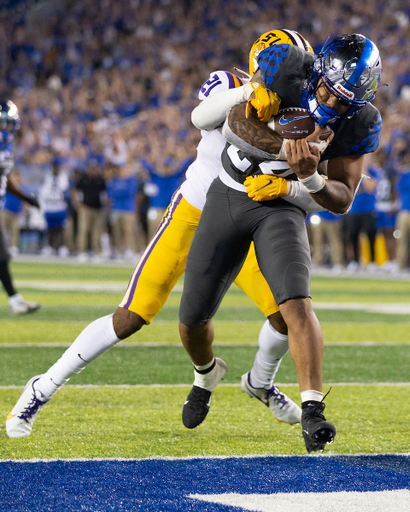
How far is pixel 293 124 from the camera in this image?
10.2ft

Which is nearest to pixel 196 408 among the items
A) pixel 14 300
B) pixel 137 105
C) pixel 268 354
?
pixel 268 354

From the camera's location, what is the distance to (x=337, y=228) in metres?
15.8

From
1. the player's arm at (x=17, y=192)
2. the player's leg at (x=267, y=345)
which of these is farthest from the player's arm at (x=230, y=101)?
the player's arm at (x=17, y=192)

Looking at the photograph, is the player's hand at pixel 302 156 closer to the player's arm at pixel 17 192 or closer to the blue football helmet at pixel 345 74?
the blue football helmet at pixel 345 74

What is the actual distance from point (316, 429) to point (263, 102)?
47.6 inches

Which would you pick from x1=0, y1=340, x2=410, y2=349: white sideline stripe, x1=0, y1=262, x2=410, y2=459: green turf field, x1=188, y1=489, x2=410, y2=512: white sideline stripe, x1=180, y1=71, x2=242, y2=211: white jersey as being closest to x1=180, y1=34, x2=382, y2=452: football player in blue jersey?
x1=180, y1=71, x2=242, y2=211: white jersey

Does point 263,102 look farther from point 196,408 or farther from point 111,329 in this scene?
point 196,408

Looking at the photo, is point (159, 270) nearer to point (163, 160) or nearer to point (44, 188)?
point (163, 160)

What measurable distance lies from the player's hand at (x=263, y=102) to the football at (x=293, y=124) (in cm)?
4

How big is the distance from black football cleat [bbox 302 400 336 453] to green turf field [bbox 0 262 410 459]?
44 cm

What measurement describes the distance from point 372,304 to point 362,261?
7.37 m

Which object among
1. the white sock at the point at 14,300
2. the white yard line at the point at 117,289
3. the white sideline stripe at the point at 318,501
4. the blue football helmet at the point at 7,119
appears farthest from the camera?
the white yard line at the point at 117,289

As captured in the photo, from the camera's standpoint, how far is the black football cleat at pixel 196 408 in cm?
364

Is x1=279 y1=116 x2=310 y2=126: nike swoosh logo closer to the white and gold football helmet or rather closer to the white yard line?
the white and gold football helmet
